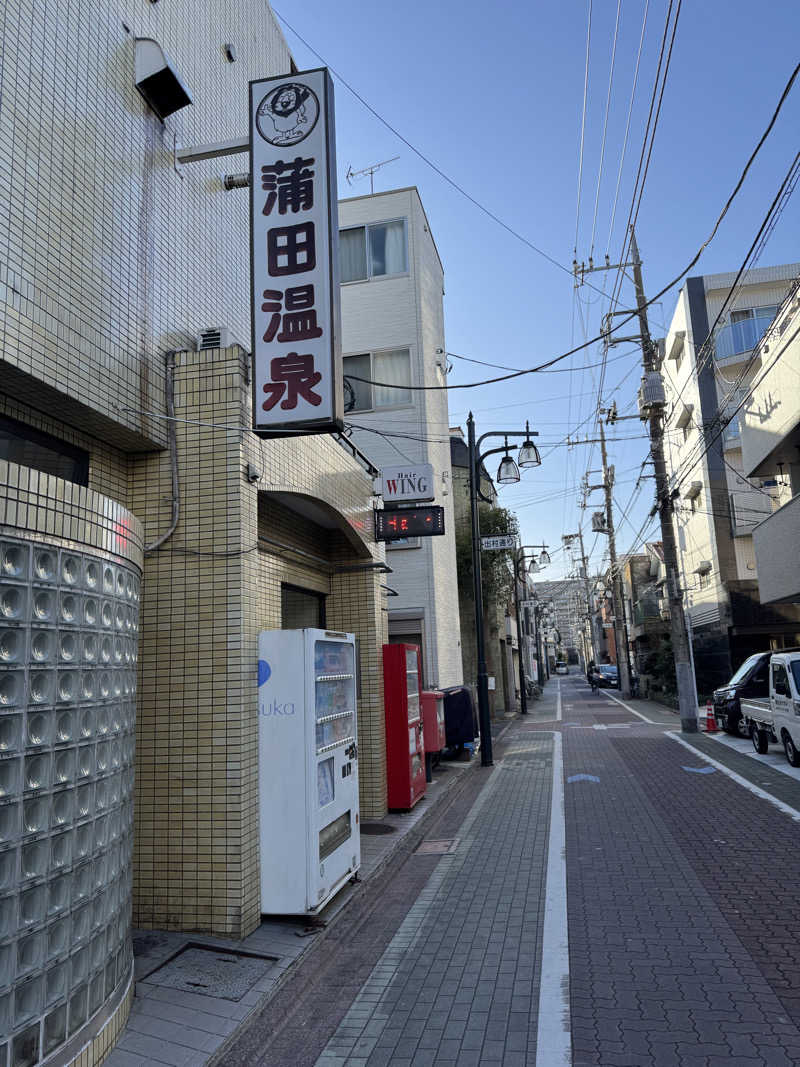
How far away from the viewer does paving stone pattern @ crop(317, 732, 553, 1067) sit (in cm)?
416

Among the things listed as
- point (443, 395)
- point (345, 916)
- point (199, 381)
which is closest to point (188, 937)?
point (345, 916)

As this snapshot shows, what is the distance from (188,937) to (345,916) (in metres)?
1.43

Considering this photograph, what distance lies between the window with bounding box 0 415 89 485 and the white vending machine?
209 centimetres

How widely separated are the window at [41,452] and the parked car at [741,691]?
15538 mm

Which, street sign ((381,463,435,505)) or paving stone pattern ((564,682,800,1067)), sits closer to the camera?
paving stone pattern ((564,682,800,1067))

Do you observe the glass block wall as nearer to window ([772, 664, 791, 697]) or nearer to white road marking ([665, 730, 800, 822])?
white road marking ([665, 730, 800, 822])

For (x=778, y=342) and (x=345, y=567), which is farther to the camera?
(x=778, y=342)

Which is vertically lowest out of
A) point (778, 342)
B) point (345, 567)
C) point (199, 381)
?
point (345, 567)

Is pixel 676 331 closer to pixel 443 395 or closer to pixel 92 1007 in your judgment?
pixel 443 395

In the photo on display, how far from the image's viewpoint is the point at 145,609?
21.2 feet

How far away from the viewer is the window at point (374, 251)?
20.2 m

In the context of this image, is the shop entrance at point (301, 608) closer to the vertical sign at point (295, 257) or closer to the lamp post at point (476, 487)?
the vertical sign at point (295, 257)

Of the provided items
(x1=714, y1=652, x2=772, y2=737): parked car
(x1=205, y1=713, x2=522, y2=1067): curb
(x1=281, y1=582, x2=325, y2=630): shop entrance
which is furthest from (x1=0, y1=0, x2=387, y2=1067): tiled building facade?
(x1=714, y1=652, x2=772, y2=737): parked car

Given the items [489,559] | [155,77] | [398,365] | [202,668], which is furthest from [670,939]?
[489,559]
